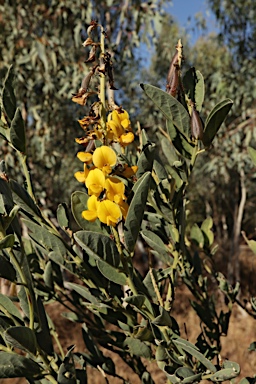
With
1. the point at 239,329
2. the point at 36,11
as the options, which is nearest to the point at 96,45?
the point at 36,11

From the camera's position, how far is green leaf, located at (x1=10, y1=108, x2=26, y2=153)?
1.44ft

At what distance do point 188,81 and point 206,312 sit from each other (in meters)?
0.33

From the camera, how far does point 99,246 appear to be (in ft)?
1.23

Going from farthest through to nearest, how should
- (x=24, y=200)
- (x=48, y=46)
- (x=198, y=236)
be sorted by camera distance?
(x=48, y=46) < (x=198, y=236) < (x=24, y=200)

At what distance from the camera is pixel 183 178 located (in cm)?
50

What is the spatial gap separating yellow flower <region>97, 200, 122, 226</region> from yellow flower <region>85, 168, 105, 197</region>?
1 centimetres

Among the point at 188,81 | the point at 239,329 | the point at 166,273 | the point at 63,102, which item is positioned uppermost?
the point at 63,102

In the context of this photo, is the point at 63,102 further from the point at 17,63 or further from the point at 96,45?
the point at 96,45

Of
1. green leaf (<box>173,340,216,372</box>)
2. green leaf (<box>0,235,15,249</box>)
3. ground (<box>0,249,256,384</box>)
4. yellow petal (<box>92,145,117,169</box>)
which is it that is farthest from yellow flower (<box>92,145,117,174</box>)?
ground (<box>0,249,256,384</box>)

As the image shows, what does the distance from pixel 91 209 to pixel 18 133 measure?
13 cm

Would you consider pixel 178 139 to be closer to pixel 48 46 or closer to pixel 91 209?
pixel 91 209

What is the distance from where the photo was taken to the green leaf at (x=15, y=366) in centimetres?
40

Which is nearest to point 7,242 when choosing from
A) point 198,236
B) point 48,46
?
point 198,236

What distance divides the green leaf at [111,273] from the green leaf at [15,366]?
113 millimetres
